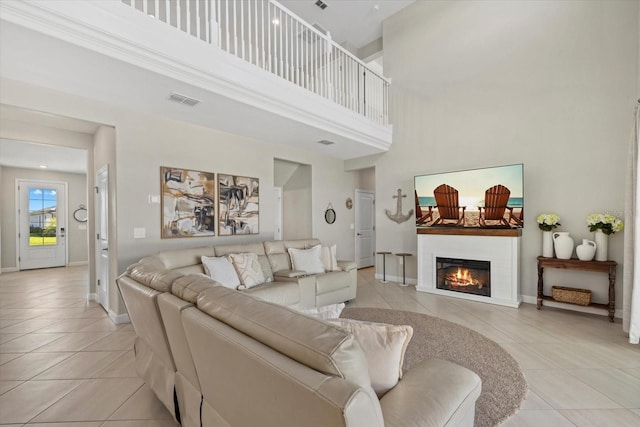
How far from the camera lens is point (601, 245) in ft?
11.8

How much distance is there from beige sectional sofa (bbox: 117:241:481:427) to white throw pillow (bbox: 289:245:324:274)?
2.60 metres

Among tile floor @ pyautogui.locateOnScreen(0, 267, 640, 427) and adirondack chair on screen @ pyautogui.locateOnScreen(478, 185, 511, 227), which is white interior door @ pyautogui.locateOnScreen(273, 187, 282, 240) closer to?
tile floor @ pyautogui.locateOnScreen(0, 267, 640, 427)

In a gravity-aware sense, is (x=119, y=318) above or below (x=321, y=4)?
below

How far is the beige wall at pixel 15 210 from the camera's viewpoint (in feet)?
23.8

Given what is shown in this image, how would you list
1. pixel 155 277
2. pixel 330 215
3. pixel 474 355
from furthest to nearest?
pixel 330 215
pixel 474 355
pixel 155 277

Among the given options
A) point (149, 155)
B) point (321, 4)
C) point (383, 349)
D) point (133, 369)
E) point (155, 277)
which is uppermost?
point (321, 4)

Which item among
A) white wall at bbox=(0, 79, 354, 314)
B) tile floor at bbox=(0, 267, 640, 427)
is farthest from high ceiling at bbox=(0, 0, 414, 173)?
tile floor at bbox=(0, 267, 640, 427)

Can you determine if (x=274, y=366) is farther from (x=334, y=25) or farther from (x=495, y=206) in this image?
(x=334, y=25)

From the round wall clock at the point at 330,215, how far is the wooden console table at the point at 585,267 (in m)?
3.90

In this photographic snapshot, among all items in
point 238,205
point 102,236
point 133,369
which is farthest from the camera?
point 238,205

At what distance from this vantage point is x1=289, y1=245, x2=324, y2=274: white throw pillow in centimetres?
429

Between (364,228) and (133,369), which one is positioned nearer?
(133,369)

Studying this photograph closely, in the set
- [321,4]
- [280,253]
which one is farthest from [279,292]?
[321,4]

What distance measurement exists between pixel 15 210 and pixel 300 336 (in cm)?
1020
